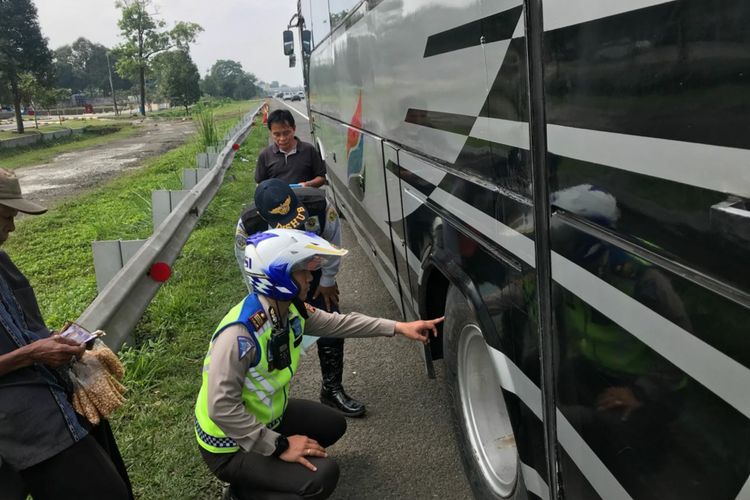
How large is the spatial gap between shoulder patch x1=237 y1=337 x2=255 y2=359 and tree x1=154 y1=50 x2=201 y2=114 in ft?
222

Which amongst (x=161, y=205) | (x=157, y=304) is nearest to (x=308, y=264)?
(x=157, y=304)

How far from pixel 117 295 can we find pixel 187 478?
46.1 inches

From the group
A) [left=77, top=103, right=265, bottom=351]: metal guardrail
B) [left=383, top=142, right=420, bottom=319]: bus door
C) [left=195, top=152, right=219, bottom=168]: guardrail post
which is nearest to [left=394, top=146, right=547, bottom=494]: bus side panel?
[left=383, top=142, right=420, bottom=319]: bus door

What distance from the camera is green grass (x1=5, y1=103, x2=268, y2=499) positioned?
3303 mm

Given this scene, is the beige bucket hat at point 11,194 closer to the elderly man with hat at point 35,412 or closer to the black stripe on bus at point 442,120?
the elderly man with hat at point 35,412

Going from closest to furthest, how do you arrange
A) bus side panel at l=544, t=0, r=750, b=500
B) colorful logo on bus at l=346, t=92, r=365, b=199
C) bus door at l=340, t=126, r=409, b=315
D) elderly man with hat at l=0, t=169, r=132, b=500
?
bus side panel at l=544, t=0, r=750, b=500 < elderly man with hat at l=0, t=169, r=132, b=500 < bus door at l=340, t=126, r=409, b=315 < colorful logo on bus at l=346, t=92, r=365, b=199

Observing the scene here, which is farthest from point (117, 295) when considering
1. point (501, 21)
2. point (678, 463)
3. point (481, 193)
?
point (678, 463)

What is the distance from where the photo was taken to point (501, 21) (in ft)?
6.33

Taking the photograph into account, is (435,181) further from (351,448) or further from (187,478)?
(187,478)

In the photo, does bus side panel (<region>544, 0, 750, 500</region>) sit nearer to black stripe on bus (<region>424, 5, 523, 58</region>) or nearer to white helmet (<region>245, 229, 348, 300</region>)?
black stripe on bus (<region>424, 5, 523, 58</region>)

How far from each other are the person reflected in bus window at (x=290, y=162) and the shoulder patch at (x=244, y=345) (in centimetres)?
243

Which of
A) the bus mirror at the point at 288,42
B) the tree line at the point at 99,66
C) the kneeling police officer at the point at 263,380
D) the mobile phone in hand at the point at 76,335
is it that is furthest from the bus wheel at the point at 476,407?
the tree line at the point at 99,66

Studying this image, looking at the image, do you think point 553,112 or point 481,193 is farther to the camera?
point 481,193

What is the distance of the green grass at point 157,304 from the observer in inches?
130
